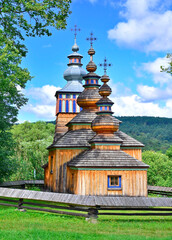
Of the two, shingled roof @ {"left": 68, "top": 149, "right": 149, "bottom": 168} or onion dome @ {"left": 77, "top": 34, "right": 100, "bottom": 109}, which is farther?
onion dome @ {"left": 77, "top": 34, "right": 100, "bottom": 109}

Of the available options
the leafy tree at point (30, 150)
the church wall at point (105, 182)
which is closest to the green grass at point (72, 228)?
the church wall at point (105, 182)

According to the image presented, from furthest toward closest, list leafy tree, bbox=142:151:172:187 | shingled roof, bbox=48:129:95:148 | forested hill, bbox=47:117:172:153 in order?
1. forested hill, bbox=47:117:172:153
2. leafy tree, bbox=142:151:172:187
3. shingled roof, bbox=48:129:95:148

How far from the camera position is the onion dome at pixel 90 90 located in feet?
80.9

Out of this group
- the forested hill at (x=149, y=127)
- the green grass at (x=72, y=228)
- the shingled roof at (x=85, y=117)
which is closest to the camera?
the green grass at (x=72, y=228)

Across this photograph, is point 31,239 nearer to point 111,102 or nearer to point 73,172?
point 73,172

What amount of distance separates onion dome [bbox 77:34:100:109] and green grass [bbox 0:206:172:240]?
11255mm

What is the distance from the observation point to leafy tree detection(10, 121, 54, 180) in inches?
1548

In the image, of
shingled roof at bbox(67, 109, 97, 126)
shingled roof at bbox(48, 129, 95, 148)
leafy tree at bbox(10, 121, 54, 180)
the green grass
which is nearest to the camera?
the green grass

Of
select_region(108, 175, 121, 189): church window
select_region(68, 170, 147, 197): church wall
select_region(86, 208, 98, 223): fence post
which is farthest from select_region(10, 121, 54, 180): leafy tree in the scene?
select_region(86, 208, 98, 223): fence post

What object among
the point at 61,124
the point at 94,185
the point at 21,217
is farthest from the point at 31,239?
the point at 61,124

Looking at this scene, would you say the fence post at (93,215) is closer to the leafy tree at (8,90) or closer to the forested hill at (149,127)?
the leafy tree at (8,90)

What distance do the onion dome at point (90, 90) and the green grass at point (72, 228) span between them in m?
11.3

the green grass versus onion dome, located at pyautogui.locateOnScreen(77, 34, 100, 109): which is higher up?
onion dome, located at pyautogui.locateOnScreen(77, 34, 100, 109)

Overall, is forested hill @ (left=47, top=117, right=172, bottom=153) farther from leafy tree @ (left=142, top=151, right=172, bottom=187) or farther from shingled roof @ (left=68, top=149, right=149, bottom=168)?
shingled roof @ (left=68, top=149, right=149, bottom=168)
